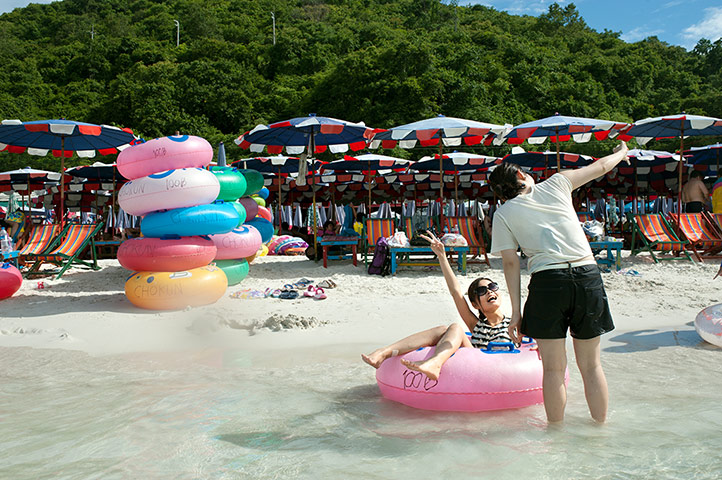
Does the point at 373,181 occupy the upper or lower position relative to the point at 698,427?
upper

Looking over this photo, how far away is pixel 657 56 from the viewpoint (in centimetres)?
4781

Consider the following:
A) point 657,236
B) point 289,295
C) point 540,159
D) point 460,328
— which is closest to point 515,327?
point 460,328

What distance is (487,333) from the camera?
3482mm

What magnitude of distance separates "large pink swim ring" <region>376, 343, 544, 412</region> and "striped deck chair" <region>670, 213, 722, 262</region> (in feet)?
23.1

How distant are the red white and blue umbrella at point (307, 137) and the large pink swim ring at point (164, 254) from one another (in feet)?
10.1

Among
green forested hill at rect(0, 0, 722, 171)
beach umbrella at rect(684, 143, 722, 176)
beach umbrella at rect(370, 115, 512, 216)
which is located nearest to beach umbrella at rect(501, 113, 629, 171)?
beach umbrella at rect(370, 115, 512, 216)

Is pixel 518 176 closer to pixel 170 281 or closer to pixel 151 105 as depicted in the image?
pixel 170 281

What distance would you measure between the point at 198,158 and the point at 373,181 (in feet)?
35.5

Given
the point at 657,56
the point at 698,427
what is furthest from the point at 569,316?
the point at 657,56

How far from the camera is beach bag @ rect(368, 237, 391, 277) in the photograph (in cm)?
827

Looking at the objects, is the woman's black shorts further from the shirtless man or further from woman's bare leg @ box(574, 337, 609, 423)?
the shirtless man

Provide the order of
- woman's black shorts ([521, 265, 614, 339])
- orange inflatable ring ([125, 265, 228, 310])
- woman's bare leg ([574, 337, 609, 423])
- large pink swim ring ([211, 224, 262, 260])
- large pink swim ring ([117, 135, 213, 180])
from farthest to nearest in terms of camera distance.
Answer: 1. large pink swim ring ([211, 224, 262, 260])
2. large pink swim ring ([117, 135, 213, 180])
3. orange inflatable ring ([125, 265, 228, 310])
4. woman's bare leg ([574, 337, 609, 423])
5. woman's black shorts ([521, 265, 614, 339])

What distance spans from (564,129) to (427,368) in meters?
7.78

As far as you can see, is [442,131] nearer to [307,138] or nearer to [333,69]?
[307,138]
